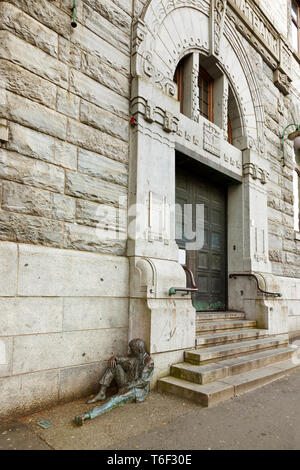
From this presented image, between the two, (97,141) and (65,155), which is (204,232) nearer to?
(97,141)

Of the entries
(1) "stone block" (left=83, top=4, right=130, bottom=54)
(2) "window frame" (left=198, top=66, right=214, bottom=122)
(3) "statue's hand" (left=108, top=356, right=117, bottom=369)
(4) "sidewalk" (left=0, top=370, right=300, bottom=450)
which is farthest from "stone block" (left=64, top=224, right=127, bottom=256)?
(2) "window frame" (left=198, top=66, right=214, bottom=122)

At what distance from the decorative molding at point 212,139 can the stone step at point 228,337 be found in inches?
151

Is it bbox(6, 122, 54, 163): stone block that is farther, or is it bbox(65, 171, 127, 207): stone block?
bbox(65, 171, 127, 207): stone block

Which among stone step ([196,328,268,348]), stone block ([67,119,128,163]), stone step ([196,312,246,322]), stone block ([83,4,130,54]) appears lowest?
stone step ([196,328,268,348])

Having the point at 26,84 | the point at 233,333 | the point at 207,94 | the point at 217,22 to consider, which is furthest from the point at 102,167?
the point at 217,22

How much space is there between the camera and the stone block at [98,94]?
479 centimetres

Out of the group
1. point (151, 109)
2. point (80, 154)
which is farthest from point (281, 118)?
point (80, 154)

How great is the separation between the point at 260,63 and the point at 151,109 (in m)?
5.39

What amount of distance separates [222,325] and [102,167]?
3776 mm

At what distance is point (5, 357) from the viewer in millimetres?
3721

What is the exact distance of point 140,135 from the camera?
541 centimetres

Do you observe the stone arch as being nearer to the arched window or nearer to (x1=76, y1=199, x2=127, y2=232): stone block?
(x1=76, y1=199, x2=127, y2=232): stone block

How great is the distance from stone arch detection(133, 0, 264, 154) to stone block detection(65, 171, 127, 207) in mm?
2068

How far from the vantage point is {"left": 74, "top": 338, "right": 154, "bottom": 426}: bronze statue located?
13.7 feet
